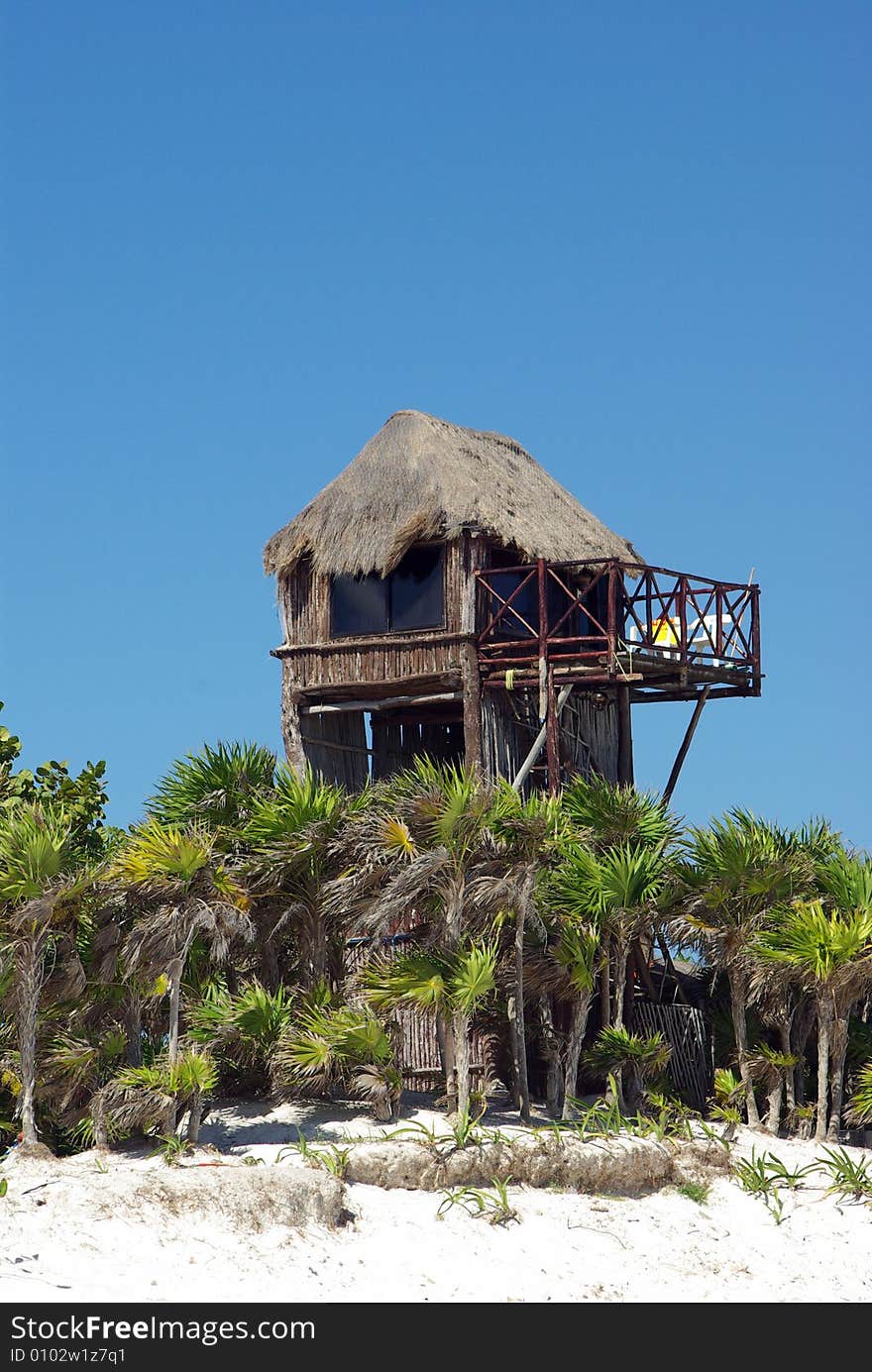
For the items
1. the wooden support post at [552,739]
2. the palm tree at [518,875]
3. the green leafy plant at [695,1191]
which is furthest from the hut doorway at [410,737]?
the green leafy plant at [695,1191]

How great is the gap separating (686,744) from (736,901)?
18.3 ft

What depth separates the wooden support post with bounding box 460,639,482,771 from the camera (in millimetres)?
24250

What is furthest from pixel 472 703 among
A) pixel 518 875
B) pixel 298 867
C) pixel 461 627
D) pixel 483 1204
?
pixel 483 1204

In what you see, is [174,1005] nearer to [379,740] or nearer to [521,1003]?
[521,1003]

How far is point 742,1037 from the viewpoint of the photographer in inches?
823

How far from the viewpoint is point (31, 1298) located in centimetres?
1383

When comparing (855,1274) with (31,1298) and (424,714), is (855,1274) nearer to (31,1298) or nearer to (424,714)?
(31,1298)

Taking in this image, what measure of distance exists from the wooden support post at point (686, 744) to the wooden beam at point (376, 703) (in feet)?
11.2

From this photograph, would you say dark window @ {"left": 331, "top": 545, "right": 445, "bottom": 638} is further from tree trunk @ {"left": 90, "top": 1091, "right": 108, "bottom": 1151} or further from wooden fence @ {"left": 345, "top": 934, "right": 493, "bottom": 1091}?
tree trunk @ {"left": 90, "top": 1091, "right": 108, "bottom": 1151}

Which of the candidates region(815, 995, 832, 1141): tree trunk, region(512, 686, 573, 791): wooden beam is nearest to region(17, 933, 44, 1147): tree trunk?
region(512, 686, 573, 791): wooden beam

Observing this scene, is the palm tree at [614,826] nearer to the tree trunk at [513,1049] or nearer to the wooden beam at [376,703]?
the tree trunk at [513,1049]

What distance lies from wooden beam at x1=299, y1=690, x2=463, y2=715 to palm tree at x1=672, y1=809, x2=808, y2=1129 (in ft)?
16.9
